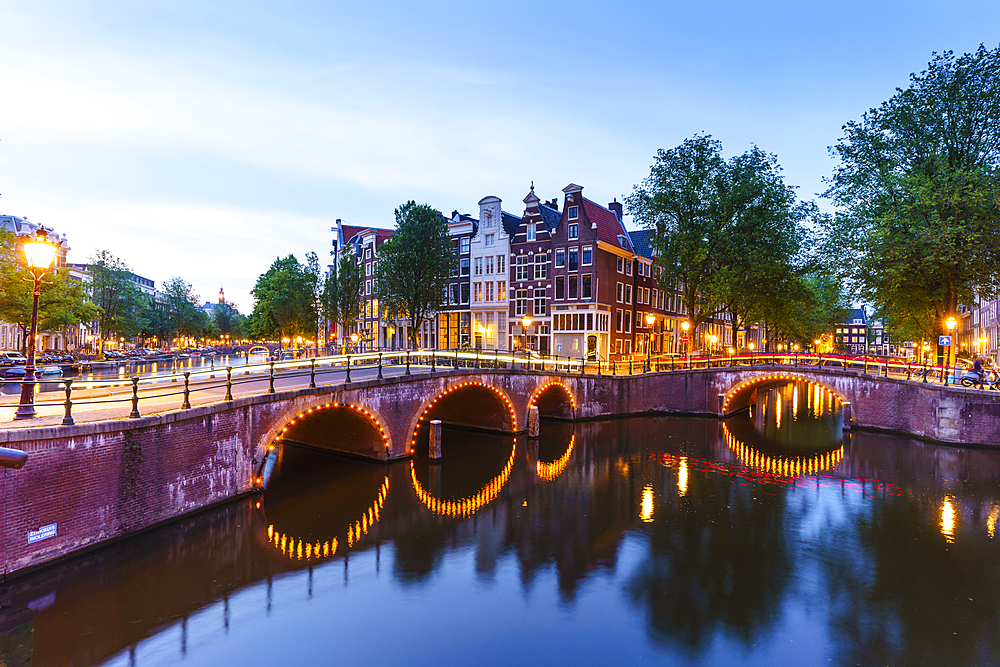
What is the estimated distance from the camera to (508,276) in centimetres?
5069

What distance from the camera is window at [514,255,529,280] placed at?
163 feet

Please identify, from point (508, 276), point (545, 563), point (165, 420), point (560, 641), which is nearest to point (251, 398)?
point (165, 420)

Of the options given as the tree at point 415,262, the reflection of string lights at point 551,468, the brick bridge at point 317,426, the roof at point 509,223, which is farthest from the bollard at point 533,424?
the roof at point 509,223

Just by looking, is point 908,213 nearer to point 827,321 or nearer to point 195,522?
point 195,522

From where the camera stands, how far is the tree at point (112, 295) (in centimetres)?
6384

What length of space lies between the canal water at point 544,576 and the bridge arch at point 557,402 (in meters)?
11.4

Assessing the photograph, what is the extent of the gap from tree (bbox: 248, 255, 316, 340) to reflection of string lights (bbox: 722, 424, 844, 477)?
4660cm

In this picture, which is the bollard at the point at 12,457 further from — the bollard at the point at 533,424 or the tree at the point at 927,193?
the tree at the point at 927,193

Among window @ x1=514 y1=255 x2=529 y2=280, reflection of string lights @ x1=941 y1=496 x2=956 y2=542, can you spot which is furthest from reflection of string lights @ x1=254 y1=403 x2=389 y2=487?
window @ x1=514 y1=255 x2=529 y2=280

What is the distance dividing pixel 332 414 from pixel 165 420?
10406mm

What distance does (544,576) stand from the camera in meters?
12.7

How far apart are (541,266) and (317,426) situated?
98.1 feet

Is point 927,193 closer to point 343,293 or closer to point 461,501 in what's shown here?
point 461,501

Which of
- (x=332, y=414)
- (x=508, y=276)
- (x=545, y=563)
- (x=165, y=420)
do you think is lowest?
(x=545, y=563)
